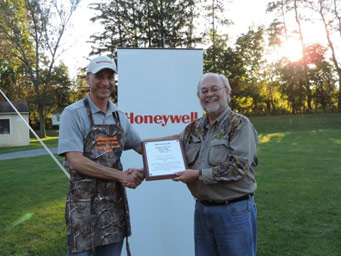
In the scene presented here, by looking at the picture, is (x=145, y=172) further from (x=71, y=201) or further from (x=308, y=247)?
(x=308, y=247)

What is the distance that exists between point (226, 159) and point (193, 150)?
34 cm

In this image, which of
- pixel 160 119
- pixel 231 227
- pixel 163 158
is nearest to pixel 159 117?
pixel 160 119

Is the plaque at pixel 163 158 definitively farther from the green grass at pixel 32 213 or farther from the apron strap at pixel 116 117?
the green grass at pixel 32 213

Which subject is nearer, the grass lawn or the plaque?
the plaque

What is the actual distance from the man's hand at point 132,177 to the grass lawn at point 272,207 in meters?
2.58

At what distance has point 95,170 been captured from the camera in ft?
7.66

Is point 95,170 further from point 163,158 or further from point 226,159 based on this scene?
point 226,159

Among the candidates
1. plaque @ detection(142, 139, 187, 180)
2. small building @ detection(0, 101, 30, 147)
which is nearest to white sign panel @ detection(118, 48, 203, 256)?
plaque @ detection(142, 139, 187, 180)

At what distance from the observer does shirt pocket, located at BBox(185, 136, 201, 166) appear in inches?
102

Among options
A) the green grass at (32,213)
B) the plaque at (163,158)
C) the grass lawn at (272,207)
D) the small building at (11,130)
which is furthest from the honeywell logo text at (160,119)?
the small building at (11,130)

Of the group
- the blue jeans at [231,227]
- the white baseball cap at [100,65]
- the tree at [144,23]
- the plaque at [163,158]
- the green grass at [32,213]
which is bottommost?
the green grass at [32,213]

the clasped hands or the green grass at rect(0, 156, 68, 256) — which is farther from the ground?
the clasped hands

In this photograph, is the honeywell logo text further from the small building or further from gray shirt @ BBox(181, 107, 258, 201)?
the small building

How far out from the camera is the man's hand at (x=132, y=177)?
2477 millimetres
